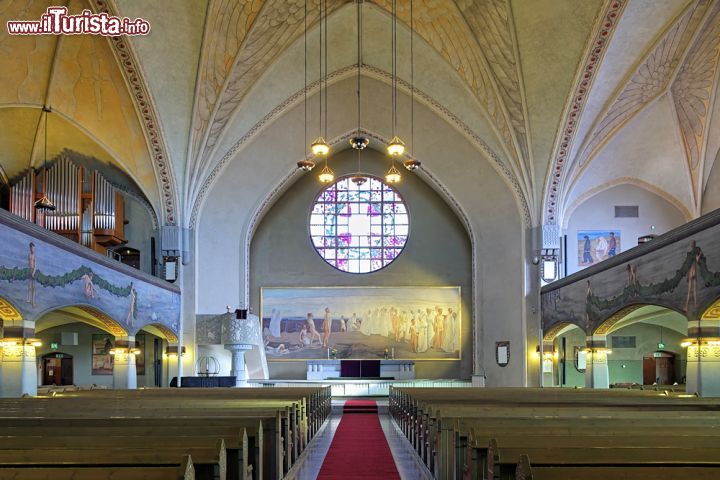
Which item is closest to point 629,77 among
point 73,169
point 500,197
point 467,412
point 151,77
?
point 500,197

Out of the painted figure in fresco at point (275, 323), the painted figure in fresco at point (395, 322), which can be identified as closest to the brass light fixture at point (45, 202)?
the painted figure in fresco at point (275, 323)

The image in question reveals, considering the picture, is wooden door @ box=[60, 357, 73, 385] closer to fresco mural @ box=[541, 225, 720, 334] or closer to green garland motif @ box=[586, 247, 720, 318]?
fresco mural @ box=[541, 225, 720, 334]


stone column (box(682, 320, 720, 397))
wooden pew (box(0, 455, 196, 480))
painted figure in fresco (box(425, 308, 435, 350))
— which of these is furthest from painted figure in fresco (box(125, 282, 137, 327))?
wooden pew (box(0, 455, 196, 480))

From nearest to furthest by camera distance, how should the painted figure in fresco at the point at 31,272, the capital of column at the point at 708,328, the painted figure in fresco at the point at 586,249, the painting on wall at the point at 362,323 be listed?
the capital of column at the point at 708,328 → the painted figure in fresco at the point at 31,272 → the painted figure in fresco at the point at 586,249 → the painting on wall at the point at 362,323

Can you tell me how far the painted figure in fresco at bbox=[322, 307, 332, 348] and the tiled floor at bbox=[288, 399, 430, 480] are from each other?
389 inches

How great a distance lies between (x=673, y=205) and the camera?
2536 cm

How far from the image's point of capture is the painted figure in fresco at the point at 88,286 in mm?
16172

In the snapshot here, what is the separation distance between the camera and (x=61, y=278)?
49.0 ft

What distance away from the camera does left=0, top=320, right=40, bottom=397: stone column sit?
13.4 m

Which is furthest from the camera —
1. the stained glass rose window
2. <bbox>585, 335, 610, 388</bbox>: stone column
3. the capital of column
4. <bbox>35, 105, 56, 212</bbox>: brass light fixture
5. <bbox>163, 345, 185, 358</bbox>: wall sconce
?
the stained glass rose window

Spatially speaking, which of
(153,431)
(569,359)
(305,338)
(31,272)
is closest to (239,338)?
(305,338)

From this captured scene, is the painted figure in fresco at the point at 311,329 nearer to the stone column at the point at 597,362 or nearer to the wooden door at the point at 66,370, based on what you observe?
the wooden door at the point at 66,370

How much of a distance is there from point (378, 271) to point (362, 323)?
198 centimetres

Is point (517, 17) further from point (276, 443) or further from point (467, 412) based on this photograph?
point (276, 443)
